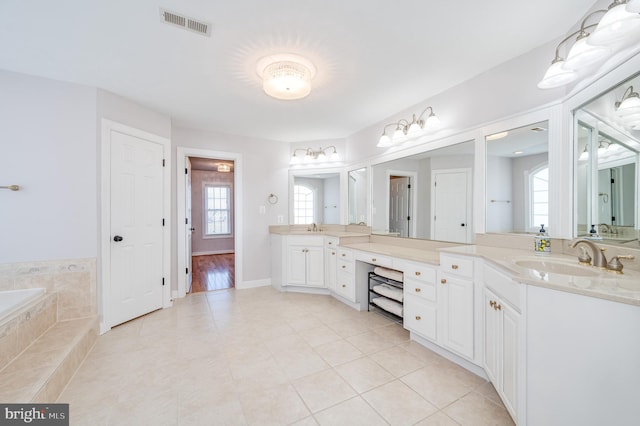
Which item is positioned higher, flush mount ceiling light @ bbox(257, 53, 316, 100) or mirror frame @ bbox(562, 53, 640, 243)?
flush mount ceiling light @ bbox(257, 53, 316, 100)

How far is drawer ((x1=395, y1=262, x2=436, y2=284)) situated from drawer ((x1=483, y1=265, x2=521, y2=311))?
1.44 feet

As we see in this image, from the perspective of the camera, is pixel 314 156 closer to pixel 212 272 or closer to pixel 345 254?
pixel 345 254

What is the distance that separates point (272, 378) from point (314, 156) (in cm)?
331

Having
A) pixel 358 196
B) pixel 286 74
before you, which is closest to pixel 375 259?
pixel 358 196

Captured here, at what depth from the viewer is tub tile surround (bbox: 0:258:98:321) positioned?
2.23 metres

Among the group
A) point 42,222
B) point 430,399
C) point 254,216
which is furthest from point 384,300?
point 42,222

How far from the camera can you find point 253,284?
13.5 feet

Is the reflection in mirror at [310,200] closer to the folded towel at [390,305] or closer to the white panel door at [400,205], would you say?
the white panel door at [400,205]

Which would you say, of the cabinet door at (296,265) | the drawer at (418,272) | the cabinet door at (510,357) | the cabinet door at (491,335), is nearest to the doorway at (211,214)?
the cabinet door at (296,265)

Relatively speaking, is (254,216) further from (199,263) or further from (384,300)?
(199,263)

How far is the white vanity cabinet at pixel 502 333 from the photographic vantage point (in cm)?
134

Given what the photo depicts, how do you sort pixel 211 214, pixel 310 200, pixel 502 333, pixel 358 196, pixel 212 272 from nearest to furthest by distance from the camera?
1. pixel 502 333
2. pixel 358 196
3. pixel 310 200
4. pixel 212 272
5. pixel 211 214

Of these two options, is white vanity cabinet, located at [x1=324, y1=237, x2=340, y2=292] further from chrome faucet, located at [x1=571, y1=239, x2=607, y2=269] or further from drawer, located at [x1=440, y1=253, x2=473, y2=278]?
chrome faucet, located at [x1=571, y1=239, x2=607, y2=269]

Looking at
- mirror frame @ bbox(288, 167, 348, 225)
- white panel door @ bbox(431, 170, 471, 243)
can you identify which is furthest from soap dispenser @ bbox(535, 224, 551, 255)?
mirror frame @ bbox(288, 167, 348, 225)
